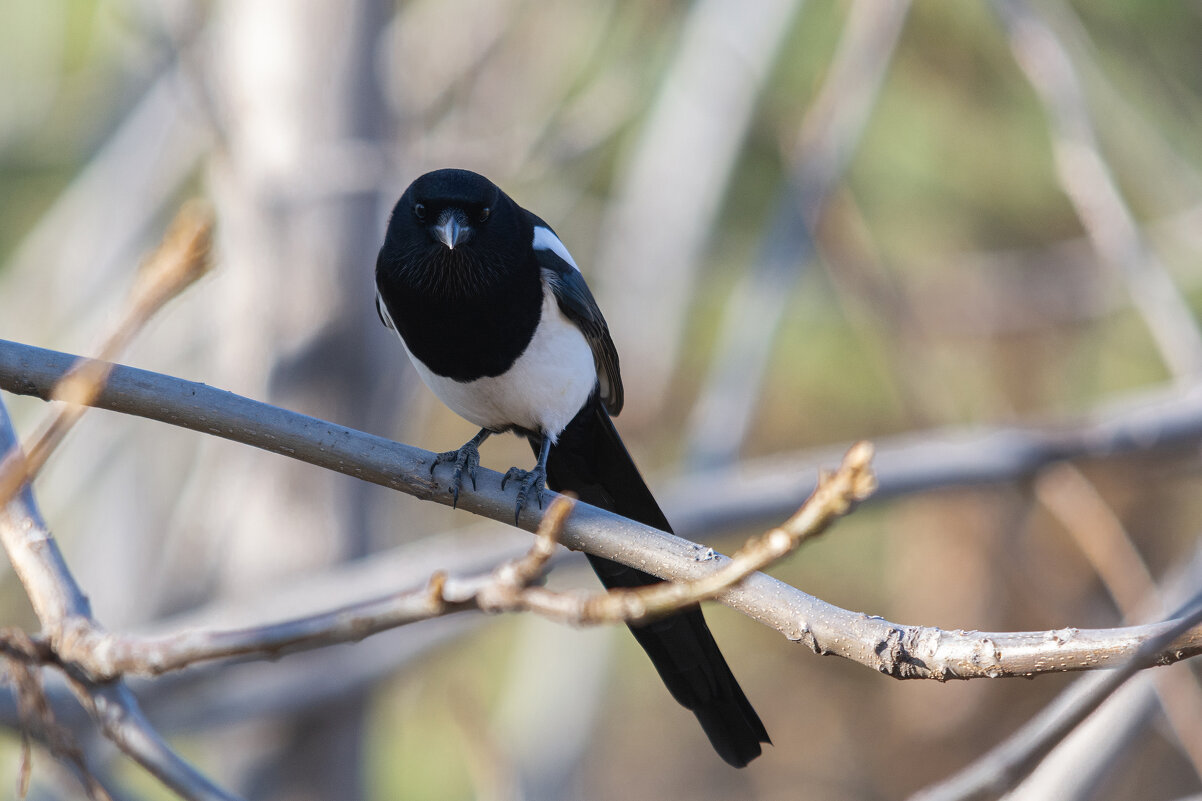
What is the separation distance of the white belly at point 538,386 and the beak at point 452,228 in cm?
Result: 28

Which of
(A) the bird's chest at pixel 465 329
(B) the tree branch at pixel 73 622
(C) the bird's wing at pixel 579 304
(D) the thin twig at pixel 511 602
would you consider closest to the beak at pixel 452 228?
(A) the bird's chest at pixel 465 329

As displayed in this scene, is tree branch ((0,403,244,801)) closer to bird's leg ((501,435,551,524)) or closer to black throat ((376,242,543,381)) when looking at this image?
bird's leg ((501,435,551,524))

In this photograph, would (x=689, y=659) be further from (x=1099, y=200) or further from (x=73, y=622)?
(x=1099, y=200)

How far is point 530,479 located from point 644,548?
2.29 ft

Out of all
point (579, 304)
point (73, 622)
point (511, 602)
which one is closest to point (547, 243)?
point (579, 304)

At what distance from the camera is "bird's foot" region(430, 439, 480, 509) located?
1791 millimetres

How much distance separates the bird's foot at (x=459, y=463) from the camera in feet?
5.88

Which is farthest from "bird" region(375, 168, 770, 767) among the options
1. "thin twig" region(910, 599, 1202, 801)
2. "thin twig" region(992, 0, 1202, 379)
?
"thin twig" region(992, 0, 1202, 379)

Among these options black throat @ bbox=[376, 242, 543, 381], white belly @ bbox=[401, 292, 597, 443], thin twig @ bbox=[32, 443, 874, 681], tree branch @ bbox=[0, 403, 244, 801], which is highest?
black throat @ bbox=[376, 242, 543, 381]

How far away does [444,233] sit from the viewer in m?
2.24

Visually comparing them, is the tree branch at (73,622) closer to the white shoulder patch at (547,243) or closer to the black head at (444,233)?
the black head at (444,233)

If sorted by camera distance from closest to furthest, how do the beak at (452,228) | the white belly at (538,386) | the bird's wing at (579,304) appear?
the beak at (452,228) → the white belly at (538,386) → the bird's wing at (579,304)

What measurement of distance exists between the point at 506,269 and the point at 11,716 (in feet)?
4.07

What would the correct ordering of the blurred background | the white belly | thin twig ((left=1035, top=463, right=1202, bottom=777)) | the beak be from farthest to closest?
the blurred background < thin twig ((left=1035, top=463, right=1202, bottom=777)) < the white belly < the beak
